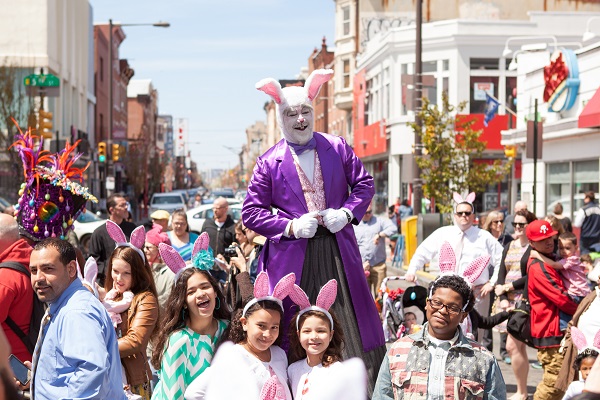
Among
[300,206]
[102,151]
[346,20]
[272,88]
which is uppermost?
[346,20]

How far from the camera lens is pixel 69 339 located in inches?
174

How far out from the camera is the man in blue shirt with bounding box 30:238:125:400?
4367mm

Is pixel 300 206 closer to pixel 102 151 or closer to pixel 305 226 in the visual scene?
pixel 305 226

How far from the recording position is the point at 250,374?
495cm

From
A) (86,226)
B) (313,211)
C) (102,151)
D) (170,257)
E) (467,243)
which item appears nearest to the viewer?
(170,257)

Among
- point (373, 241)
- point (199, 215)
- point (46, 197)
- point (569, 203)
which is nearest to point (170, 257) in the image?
point (46, 197)

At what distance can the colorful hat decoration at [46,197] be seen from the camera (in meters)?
7.52

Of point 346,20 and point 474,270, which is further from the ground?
point 346,20

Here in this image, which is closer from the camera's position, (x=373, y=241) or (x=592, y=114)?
(x=373, y=241)

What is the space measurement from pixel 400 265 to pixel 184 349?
1928 centimetres

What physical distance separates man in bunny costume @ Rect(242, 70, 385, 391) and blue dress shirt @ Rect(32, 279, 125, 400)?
189 centimetres

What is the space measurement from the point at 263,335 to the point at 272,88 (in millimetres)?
2000

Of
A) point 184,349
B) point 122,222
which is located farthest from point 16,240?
point 122,222

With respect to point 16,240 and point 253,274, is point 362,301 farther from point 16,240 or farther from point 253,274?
point 253,274
